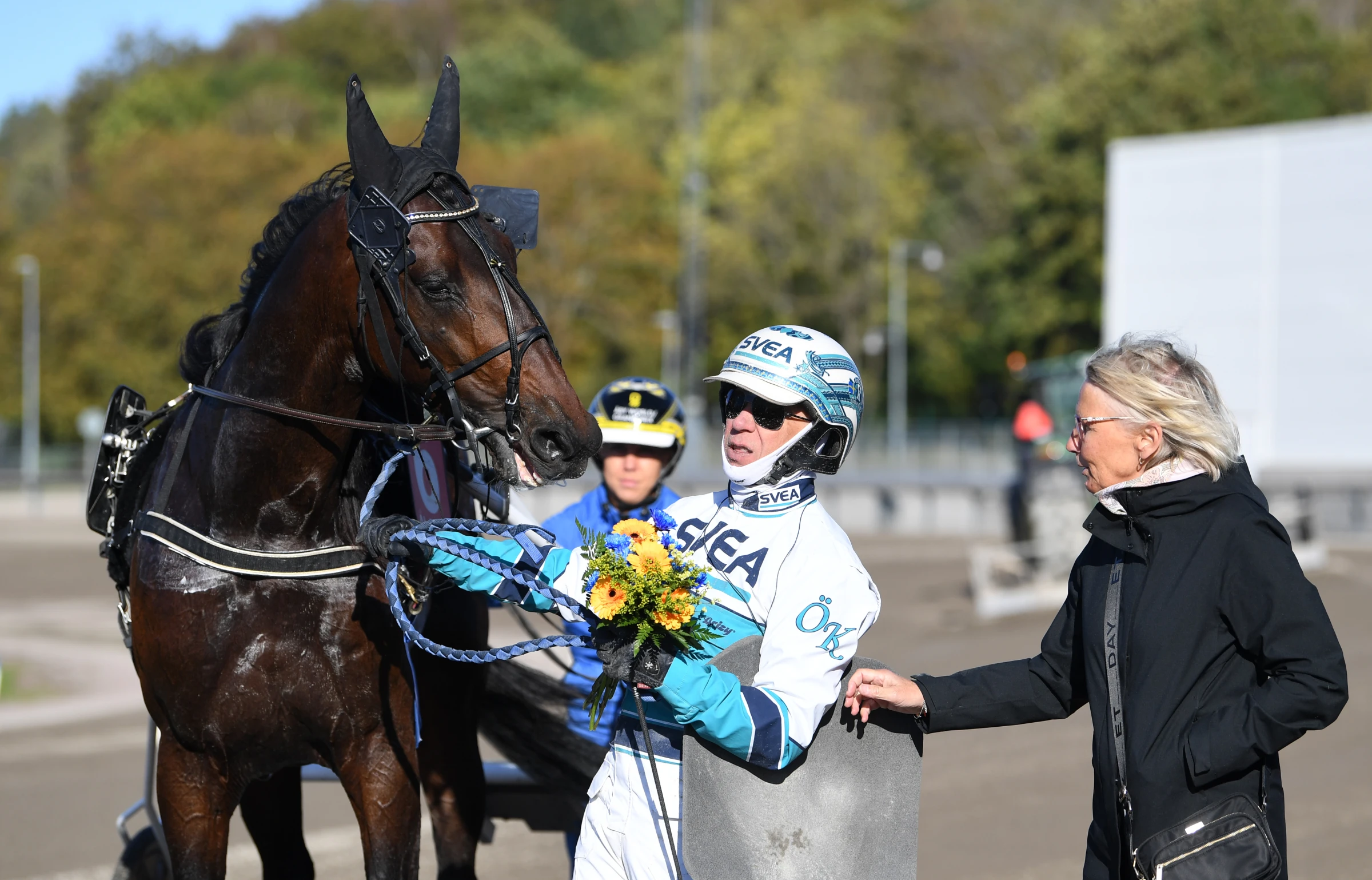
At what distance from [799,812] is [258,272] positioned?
2.05 meters

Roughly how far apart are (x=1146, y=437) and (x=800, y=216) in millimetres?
45032

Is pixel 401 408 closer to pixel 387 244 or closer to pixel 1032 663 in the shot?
pixel 387 244

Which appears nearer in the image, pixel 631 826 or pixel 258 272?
pixel 631 826

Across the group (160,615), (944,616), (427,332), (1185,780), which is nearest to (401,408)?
(427,332)

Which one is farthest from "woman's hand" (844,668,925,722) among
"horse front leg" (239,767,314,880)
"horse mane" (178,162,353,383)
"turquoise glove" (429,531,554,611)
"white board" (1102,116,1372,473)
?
"white board" (1102,116,1372,473)

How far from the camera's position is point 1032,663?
3.31 metres

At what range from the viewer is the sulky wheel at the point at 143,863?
4.38m

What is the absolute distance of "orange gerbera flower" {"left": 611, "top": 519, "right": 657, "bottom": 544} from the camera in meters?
2.84

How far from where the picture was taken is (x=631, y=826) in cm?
302

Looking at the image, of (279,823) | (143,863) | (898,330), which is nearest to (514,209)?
(279,823)

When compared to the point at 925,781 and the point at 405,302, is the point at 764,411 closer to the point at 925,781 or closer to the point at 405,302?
the point at 405,302

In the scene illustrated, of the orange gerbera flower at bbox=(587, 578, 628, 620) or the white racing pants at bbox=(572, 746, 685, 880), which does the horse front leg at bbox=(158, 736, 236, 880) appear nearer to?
the white racing pants at bbox=(572, 746, 685, 880)

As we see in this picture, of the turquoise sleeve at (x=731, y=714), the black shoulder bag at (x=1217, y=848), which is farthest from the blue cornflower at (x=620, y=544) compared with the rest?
the black shoulder bag at (x=1217, y=848)

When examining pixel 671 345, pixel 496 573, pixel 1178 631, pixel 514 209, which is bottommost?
pixel 671 345
